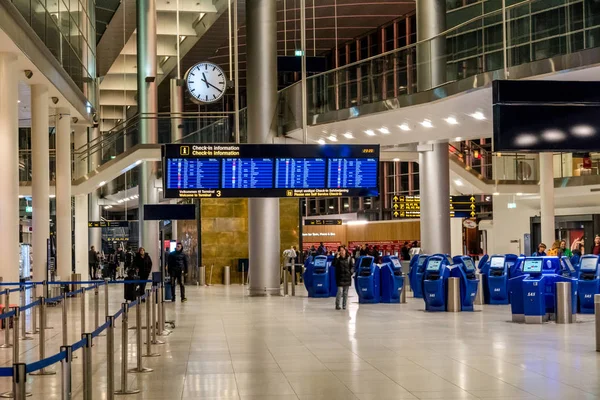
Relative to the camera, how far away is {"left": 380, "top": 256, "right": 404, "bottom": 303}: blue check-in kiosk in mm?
26391

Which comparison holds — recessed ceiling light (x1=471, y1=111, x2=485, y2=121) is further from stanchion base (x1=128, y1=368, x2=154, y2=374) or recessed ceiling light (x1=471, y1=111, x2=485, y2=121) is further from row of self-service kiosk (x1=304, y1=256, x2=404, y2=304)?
stanchion base (x1=128, y1=368, x2=154, y2=374)

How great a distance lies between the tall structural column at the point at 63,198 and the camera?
30.8 metres

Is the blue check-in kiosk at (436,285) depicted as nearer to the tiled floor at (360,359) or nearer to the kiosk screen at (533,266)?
the tiled floor at (360,359)

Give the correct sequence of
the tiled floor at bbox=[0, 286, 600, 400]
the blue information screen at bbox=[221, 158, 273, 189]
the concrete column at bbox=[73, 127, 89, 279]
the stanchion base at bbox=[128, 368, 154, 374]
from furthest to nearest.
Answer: the concrete column at bbox=[73, 127, 89, 279] < the blue information screen at bbox=[221, 158, 273, 189] < the stanchion base at bbox=[128, 368, 154, 374] < the tiled floor at bbox=[0, 286, 600, 400]

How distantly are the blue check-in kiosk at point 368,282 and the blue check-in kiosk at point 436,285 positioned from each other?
3298 millimetres

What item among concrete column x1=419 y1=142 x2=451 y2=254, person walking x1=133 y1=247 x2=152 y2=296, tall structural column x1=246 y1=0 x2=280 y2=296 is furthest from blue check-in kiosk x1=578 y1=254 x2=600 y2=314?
tall structural column x1=246 y1=0 x2=280 y2=296

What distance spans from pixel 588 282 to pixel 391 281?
635 centimetres

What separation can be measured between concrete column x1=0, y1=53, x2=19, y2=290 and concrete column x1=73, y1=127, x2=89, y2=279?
51.2 feet

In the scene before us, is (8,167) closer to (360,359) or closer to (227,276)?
(360,359)

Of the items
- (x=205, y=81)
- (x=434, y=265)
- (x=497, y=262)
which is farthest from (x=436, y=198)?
(x=434, y=265)

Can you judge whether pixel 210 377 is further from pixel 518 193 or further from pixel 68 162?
pixel 518 193

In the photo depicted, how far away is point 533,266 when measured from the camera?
Result: 19531mm

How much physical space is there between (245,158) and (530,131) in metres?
11.6

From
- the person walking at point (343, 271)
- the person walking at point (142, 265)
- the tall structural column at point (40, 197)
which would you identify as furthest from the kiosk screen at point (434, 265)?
the tall structural column at point (40, 197)
